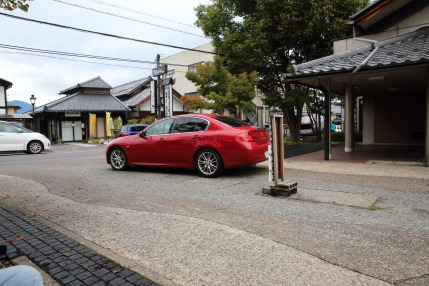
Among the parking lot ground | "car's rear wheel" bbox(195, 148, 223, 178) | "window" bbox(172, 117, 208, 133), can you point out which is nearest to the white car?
"window" bbox(172, 117, 208, 133)

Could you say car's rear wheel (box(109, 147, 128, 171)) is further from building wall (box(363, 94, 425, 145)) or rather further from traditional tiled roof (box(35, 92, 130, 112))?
traditional tiled roof (box(35, 92, 130, 112))

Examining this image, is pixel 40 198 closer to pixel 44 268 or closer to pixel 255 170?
pixel 44 268

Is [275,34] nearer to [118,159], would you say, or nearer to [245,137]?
[245,137]

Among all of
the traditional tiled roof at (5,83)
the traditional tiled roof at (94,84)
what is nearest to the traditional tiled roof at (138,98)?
the traditional tiled roof at (94,84)

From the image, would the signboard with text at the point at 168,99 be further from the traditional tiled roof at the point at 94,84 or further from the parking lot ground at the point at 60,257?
the parking lot ground at the point at 60,257

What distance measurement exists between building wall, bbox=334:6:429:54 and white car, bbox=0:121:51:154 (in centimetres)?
1538

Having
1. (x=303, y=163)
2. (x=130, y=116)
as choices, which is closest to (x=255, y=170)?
(x=303, y=163)

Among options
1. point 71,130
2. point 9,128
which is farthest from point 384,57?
point 71,130

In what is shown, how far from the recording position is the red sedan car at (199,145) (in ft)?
24.3

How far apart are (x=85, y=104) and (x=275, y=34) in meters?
21.6

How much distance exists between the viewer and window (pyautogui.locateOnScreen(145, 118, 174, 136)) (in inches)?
333

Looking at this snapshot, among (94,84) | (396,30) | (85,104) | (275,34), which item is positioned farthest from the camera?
(94,84)

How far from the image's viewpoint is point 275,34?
613 inches

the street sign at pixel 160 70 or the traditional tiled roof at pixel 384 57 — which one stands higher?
the street sign at pixel 160 70
